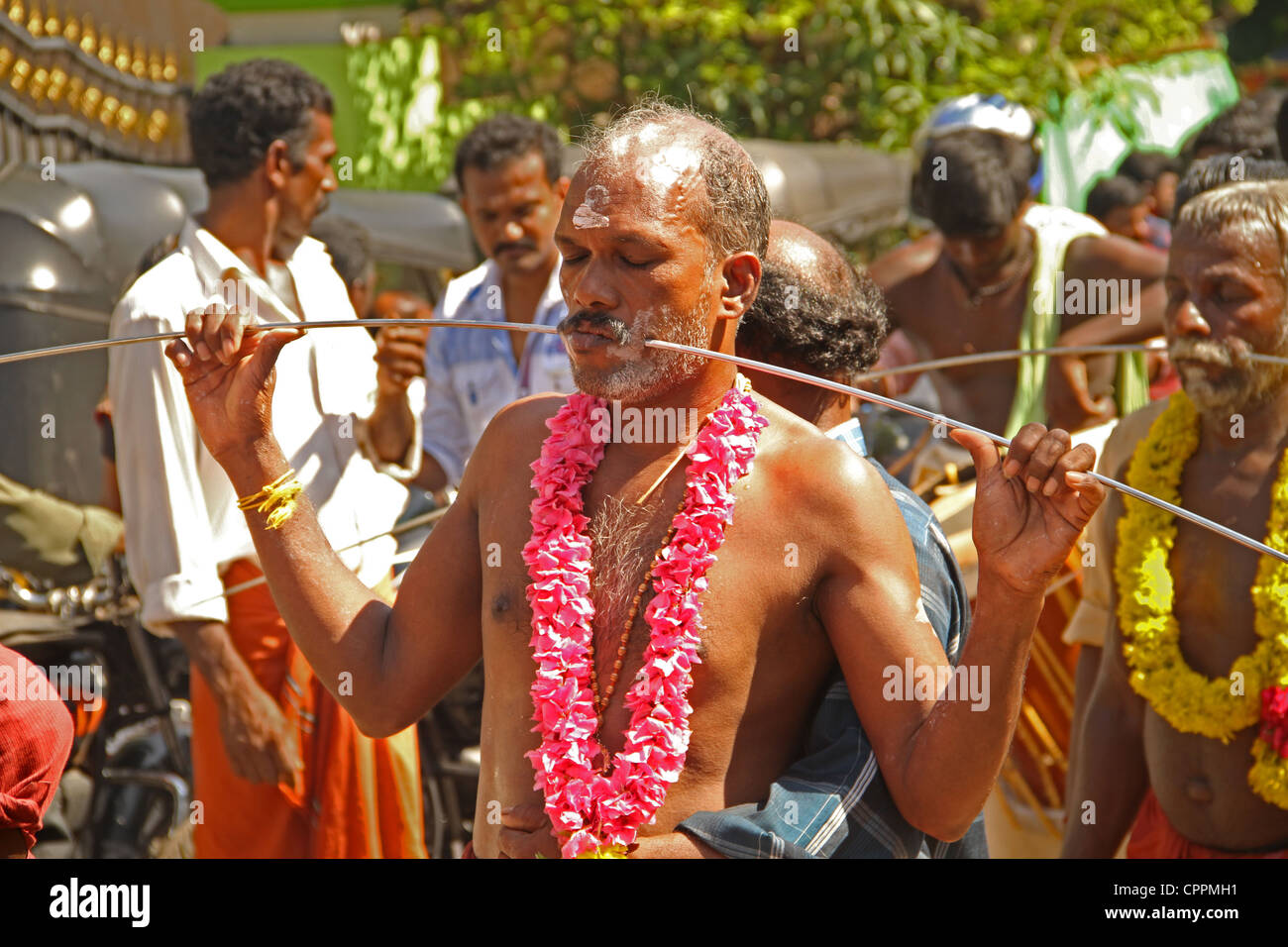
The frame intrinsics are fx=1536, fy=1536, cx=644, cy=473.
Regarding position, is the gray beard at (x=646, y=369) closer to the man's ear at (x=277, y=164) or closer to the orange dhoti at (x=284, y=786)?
the orange dhoti at (x=284, y=786)

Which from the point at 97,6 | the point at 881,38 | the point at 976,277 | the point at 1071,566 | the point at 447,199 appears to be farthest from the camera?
the point at 881,38

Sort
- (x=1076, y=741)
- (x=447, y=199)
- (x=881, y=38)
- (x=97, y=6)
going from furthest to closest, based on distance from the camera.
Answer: (x=881, y=38) < (x=97, y=6) < (x=447, y=199) < (x=1076, y=741)

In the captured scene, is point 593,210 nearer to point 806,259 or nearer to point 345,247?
point 806,259

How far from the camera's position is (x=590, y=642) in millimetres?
2352

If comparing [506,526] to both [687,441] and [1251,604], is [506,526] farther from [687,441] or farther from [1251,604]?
[1251,604]

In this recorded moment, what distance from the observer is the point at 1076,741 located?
3709mm

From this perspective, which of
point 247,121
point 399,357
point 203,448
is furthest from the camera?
point 399,357

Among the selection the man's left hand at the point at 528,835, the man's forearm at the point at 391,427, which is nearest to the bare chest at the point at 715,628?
the man's left hand at the point at 528,835

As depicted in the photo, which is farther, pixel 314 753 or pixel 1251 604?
pixel 314 753

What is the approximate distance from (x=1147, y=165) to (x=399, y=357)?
21.5 feet

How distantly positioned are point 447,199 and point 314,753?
539cm

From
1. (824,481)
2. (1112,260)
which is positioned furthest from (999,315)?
(824,481)

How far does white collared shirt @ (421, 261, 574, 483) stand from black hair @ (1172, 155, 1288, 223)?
1.91 meters

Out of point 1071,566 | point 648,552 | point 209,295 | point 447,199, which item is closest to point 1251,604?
point 1071,566
